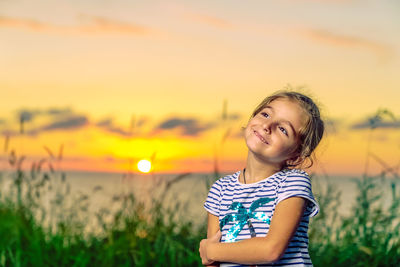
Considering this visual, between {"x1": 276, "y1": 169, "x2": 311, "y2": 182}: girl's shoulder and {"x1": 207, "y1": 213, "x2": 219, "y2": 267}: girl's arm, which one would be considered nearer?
{"x1": 276, "y1": 169, "x2": 311, "y2": 182}: girl's shoulder

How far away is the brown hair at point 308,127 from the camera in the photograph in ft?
8.38

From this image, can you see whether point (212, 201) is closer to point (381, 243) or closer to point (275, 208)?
point (275, 208)

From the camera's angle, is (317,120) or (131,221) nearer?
(317,120)

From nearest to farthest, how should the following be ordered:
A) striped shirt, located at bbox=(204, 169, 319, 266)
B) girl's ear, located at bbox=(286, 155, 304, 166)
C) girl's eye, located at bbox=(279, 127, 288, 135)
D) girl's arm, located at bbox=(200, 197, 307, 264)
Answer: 1. girl's arm, located at bbox=(200, 197, 307, 264)
2. striped shirt, located at bbox=(204, 169, 319, 266)
3. girl's eye, located at bbox=(279, 127, 288, 135)
4. girl's ear, located at bbox=(286, 155, 304, 166)

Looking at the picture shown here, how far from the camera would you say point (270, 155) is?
2473 millimetres

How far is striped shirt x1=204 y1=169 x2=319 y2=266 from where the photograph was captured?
2387mm

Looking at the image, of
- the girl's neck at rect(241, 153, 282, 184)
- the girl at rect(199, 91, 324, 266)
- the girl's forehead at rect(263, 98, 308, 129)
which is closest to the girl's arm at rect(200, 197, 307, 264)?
the girl at rect(199, 91, 324, 266)

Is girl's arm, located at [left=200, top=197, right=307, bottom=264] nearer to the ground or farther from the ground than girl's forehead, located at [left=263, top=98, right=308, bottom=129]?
nearer to the ground

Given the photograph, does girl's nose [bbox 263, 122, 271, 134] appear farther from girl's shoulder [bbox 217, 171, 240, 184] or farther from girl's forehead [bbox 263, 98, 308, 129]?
girl's shoulder [bbox 217, 171, 240, 184]

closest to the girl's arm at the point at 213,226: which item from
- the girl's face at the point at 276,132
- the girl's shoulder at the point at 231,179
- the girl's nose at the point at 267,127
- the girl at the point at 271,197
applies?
the girl at the point at 271,197

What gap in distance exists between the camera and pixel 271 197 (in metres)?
2.44

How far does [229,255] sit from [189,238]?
1903 millimetres

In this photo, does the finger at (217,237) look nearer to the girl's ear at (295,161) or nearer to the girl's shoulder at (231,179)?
the girl's shoulder at (231,179)

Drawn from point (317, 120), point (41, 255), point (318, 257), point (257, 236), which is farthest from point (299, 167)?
point (41, 255)
